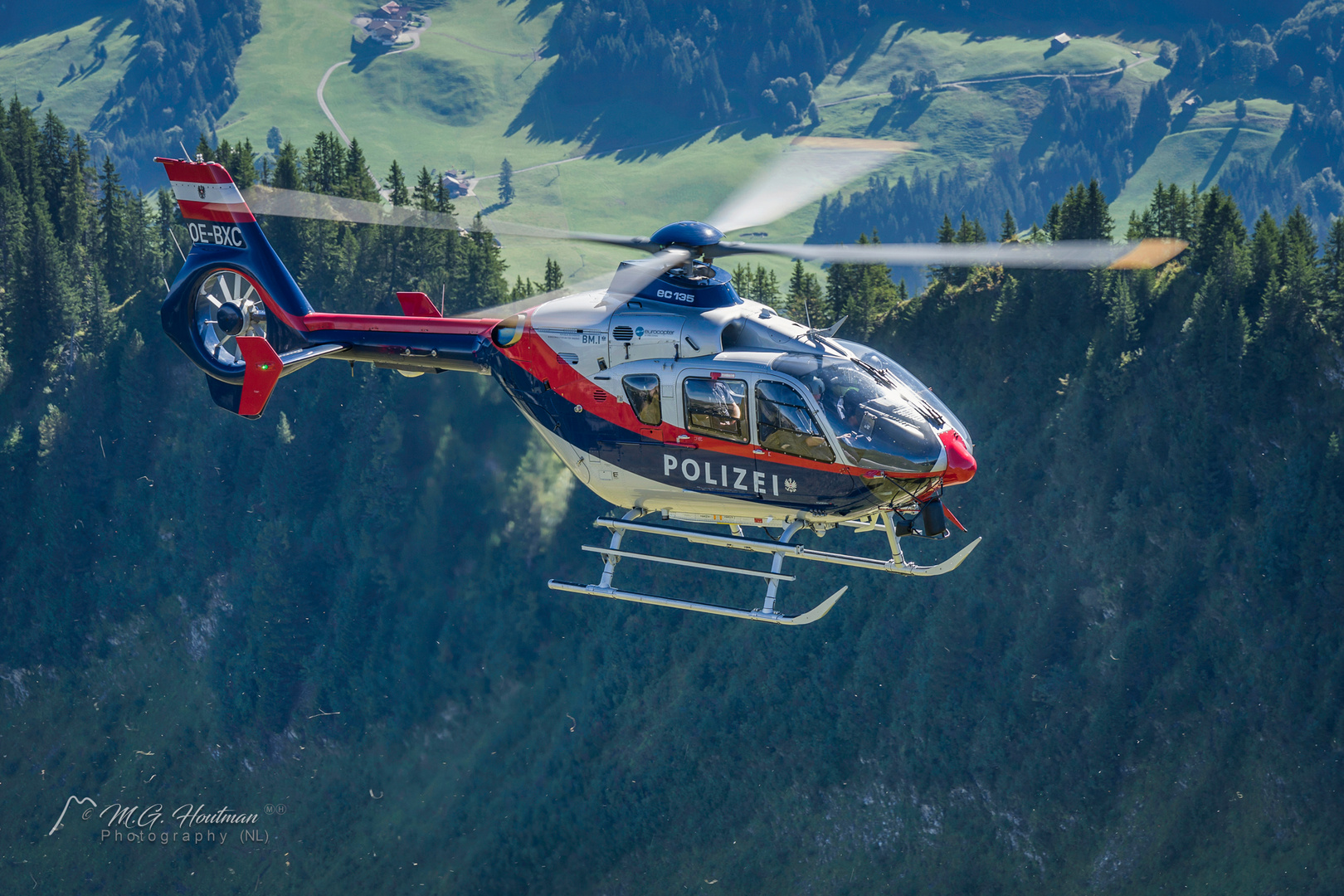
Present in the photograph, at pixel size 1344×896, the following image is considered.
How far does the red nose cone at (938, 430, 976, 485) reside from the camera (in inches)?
786

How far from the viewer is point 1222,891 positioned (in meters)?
36.2

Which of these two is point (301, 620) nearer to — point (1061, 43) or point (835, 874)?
point (835, 874)

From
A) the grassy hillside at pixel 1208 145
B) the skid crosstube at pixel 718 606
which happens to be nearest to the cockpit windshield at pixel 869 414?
the skid crosstube at pixel 718 606

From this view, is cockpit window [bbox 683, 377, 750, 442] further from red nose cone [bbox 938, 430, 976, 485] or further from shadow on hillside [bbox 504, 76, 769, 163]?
shadow on hillside [bbox 504, 76, 769, 163]

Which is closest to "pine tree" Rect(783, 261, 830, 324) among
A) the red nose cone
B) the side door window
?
the side door window

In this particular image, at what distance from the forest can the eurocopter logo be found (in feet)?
2.31

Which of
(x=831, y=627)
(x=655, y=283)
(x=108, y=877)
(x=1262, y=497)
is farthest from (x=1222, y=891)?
(x=108, y=877)

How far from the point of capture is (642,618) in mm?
50844

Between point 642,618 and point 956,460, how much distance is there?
105 feet

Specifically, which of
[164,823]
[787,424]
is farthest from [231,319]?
[164,823]

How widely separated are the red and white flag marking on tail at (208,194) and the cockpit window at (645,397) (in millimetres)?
12522

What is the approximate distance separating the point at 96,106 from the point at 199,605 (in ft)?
539

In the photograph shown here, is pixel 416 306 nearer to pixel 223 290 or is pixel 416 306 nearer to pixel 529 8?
pixel 223 290

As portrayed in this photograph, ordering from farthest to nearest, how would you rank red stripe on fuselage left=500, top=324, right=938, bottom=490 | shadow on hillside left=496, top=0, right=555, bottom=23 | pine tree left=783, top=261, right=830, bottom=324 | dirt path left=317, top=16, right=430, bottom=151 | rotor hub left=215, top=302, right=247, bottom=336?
shadow on hillside left=496, top=0, right=555, bottom=23
dirt path left=317, top=16, right=430, bottom=151
pine tree left=783, top=261, right=830, bottom=324
rotor hub left=215, top=302, right=247, bottom=336
red stripe on fuselage left=500, top=324, right=938, bottom=490
